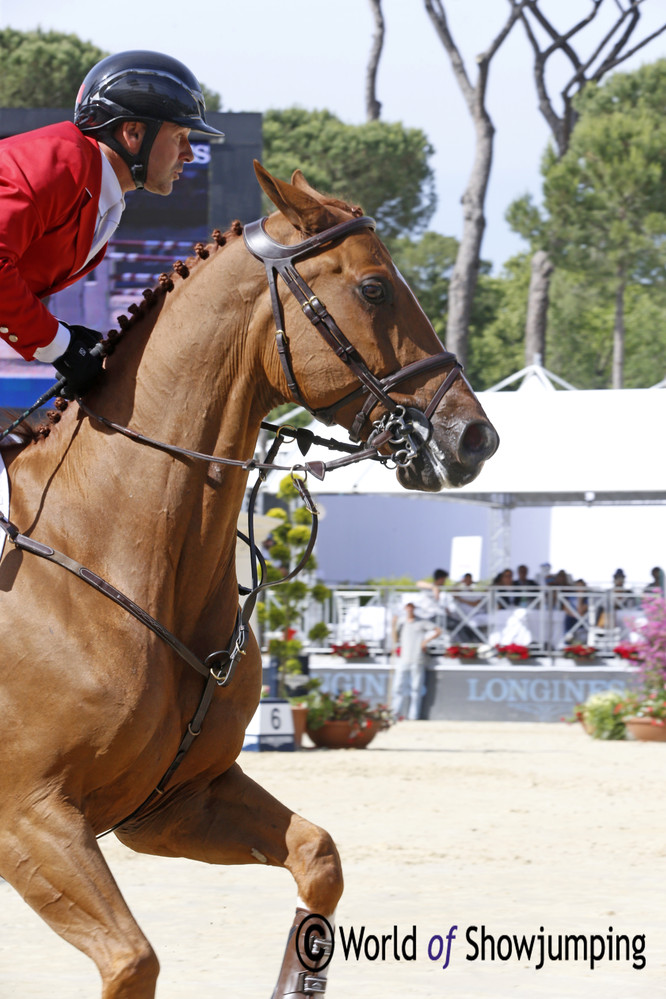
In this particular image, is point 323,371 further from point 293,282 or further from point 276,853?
point 276,853

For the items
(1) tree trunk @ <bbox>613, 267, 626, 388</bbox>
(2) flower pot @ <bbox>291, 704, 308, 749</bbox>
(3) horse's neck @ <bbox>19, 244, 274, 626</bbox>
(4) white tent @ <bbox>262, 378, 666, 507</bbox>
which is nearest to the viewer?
(3) horse's neck @ <bbox>19, 244, 274, 626</bbox>

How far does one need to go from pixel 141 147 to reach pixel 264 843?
6.62 ft

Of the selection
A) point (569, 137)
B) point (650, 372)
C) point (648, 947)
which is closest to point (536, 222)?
point (569, 137)

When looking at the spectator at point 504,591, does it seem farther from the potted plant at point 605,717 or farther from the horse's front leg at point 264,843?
the horse's front leg at point 264,843

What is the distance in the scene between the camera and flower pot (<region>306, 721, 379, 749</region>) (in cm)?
1471

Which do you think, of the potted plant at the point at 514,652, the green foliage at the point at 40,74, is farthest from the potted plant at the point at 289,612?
the green foliage at the point at 40,74

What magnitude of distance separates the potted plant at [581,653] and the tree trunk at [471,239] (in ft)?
39.5

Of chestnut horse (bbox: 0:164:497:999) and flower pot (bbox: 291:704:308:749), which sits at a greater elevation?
chestnut horse (bbox: 0:164:497:999)

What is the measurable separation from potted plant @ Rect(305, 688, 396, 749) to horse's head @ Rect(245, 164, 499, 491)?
1158 centimetres

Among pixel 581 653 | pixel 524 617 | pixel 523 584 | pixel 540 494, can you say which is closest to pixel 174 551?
pixel 581 653

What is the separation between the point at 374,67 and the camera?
35.8m

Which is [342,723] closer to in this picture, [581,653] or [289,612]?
[289,612]

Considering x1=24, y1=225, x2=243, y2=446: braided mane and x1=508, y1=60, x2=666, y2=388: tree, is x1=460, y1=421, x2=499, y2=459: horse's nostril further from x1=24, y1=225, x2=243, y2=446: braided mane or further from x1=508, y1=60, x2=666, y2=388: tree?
x1=508, y1=60, x2=666, y2=388: tree

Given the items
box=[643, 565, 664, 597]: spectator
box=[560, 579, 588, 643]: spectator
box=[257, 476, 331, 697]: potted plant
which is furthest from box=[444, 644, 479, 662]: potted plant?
box=[257, 476, 331, 697]: potted plant
